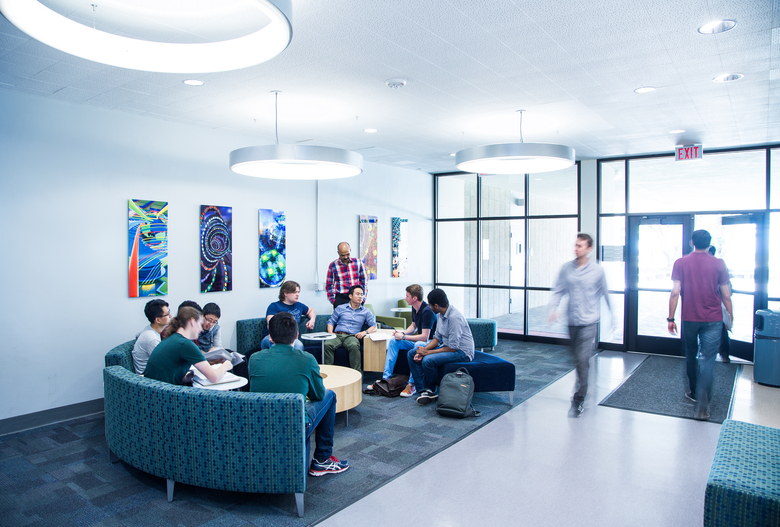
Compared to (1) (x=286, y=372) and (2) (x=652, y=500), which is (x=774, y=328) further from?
(1) (x=286, y=372)

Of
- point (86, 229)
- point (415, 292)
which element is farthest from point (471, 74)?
point (86, 229)

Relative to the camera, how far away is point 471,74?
176 inches

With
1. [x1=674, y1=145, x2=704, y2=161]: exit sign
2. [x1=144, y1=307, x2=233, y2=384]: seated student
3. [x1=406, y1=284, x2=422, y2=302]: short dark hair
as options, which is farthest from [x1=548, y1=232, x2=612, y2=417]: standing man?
[x1=674, y1=145, x2=704, y2=161]: exit sign

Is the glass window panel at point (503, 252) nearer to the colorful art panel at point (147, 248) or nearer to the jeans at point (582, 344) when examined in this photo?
the jeans at point (582, 344)

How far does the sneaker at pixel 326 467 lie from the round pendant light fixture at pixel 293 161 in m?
2.73

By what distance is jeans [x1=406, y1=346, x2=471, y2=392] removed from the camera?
5.35 m

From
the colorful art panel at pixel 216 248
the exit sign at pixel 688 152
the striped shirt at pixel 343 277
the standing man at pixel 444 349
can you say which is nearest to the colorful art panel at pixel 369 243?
the striped shirt at pixel 343 277

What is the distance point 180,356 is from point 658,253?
7.66 meters

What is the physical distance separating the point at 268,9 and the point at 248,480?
105 inches

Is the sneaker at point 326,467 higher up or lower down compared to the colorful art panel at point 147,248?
lower down

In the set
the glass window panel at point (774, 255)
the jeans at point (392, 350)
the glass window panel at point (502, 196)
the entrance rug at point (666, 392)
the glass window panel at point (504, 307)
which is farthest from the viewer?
the glass window panel at point (504, 307)

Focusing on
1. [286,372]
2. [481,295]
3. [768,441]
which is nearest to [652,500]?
[768,441]

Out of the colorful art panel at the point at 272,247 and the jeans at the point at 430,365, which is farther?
the colorful art panel at the point at 272,247

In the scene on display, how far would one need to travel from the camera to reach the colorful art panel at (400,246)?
9.57m
